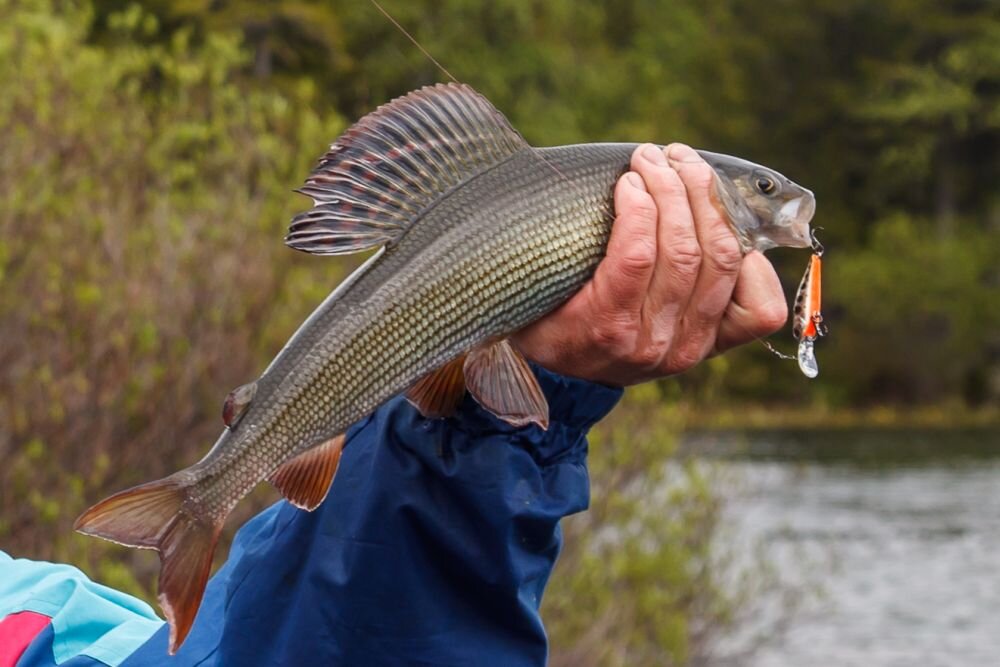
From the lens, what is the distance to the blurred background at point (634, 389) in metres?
6.75

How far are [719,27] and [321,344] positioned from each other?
5571 cm

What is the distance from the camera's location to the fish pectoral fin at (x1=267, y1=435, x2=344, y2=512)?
227cm

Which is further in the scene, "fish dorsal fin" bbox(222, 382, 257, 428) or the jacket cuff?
the jacket cuff

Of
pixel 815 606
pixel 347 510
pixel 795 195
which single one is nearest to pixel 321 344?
pixel 347 510

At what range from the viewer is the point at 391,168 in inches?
90.3

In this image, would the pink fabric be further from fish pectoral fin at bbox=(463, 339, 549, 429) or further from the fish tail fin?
fish pectoral fin at bbox=(463, 339, 549, 429)

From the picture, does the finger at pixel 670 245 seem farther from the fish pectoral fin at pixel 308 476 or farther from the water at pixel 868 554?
the water at pixel 868 554

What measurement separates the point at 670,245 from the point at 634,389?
7.02 m

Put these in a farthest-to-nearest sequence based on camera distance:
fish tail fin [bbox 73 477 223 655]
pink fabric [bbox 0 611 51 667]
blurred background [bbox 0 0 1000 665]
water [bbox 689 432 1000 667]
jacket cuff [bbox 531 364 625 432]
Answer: water [bbox 689 432 1000 667], blurred background [bbox 0 0 1000 665], pink fabric [bbox 0 611 51 667], jacket cuff [bbox 531 364 625 432], fish tail fin [bbox 73 477 223 655]

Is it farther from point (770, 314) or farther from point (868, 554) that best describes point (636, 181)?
point (868, 554)

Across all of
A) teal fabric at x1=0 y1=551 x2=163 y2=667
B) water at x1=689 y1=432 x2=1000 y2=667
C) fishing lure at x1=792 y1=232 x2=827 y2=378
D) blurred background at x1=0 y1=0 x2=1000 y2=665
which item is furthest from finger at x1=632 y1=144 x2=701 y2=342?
water at x1=689 y1=432 x2=1000 y2=667

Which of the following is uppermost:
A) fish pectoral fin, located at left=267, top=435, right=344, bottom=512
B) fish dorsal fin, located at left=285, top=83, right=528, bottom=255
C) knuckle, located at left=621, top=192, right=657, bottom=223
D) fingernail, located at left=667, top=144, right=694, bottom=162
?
fish dorsal fin, located at left=285, top=83, right=528, bottom=255

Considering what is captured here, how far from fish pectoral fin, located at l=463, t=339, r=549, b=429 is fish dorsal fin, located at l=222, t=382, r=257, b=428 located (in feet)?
1.02

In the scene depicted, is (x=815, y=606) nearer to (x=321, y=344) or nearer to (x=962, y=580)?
(x=962, y=580)
